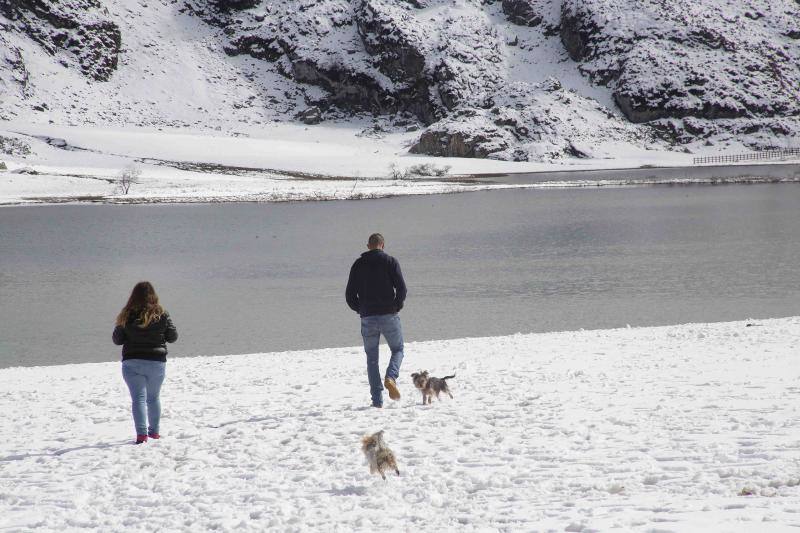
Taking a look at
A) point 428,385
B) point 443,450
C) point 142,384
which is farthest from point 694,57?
point 142,384

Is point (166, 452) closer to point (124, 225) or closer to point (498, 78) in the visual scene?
point (124, 225)

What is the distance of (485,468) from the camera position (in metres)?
7.75

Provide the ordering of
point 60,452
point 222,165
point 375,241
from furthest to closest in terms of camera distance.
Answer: point 222,165 → point 375,241 → point 60,452

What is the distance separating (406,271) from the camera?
30703 millimetres

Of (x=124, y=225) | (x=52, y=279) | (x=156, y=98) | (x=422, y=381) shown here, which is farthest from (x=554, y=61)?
(x=422, y=381)

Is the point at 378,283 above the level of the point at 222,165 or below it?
below

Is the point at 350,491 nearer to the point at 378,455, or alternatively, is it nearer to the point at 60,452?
the point at 378,455

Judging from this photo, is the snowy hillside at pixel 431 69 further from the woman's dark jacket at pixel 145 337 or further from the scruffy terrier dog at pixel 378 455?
the scruffy terrier dog at pixel 378 455

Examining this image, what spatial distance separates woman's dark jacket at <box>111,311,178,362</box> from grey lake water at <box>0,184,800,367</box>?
765cm

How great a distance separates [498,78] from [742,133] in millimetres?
51069

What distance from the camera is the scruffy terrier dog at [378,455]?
24.7ft

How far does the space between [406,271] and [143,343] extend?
21.9 metres

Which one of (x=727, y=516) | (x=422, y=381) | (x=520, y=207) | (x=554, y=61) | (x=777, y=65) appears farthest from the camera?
(x=554, y=61)

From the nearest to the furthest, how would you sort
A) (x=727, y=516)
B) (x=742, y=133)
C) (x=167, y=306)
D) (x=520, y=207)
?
(x=727, y=516)
(x=167, y=306)
(x=520, y=207)
(x=742, y=133)
